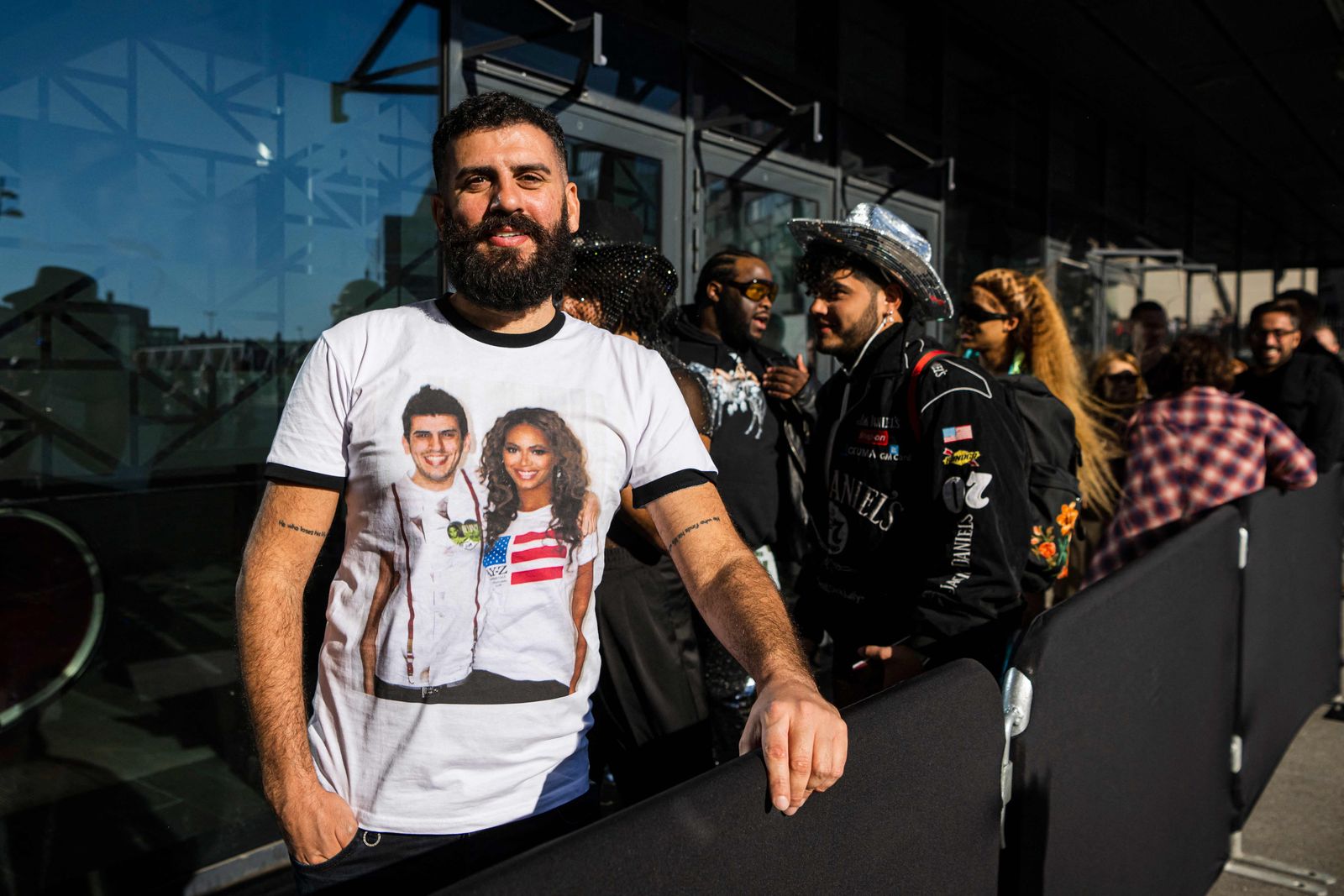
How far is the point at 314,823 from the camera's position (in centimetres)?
146

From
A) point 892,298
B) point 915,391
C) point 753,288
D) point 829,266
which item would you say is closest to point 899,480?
point 915,391

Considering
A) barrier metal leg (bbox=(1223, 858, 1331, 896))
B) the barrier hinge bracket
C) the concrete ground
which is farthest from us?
the concrete ground

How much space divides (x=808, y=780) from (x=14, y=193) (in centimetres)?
277

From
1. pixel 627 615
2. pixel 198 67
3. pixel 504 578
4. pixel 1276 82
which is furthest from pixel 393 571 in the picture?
pixel 1276 82

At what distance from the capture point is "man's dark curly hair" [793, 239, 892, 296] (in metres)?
2.71

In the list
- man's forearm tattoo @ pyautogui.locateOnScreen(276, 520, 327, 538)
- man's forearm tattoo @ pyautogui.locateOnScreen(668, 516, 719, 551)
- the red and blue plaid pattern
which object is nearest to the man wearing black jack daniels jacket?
man's forearm tattoo @ pyautogui.locateOnScreen(668, 516, 719, 551)

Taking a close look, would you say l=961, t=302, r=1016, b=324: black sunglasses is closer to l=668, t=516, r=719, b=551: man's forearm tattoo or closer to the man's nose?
l=668, t=516, r=719, b=551: man's forearm tattoo

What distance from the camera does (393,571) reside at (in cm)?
153

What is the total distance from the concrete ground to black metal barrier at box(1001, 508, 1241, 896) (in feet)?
1.58

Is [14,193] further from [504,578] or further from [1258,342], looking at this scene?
[1258,342]

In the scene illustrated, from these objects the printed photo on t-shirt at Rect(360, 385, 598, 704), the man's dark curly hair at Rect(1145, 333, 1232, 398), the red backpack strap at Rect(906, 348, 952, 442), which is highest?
the man's dark curly hair at Rect(1145, 333, 1232, 398)

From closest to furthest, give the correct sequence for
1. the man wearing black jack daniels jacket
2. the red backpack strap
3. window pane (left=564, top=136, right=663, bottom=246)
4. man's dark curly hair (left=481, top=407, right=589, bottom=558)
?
man's dark curly hair (left=481, top=407, right=589, bottom=558) < the man wearing black jack daniels jacket < the red backpack strap < window pane (left=564, top=136, right=663, bottom=246)

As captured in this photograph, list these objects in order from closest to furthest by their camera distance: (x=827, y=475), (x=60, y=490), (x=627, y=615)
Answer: (x=627, y=615) < (x=827, y=475) < (x=60, y=490)

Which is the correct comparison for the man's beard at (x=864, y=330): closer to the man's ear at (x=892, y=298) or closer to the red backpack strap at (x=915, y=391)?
the man's ear at (x=892, y=298)
